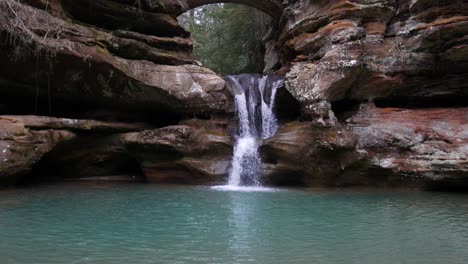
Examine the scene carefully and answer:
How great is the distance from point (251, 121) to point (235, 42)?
11.4 meters

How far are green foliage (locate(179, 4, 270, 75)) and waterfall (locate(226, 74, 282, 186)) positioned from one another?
22.7 ft

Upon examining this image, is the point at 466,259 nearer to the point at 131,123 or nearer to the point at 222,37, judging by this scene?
the point at 131,123

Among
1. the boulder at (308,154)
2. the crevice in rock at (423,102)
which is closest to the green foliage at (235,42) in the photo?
the crevice in rock at (423,102)

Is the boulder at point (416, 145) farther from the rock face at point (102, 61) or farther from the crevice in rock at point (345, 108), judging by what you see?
the rock face at point (102, 61)

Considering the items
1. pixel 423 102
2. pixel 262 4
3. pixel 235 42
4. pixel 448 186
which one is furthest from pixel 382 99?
pixel 235 42

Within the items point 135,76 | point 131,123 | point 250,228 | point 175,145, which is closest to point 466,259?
point 250,228

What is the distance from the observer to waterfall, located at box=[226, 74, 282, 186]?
13586 mm

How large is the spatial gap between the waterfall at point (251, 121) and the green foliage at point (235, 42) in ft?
22.7

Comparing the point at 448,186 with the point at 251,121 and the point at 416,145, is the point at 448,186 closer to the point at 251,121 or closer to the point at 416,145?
the point at 416,145

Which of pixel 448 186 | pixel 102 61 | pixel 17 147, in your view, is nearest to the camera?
pixel 17 147

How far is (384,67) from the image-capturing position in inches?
543

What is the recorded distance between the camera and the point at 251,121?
49.7ft

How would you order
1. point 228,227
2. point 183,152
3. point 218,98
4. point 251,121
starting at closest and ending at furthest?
point 228,227 → point 183,152 → point 218,98 → point 251,121

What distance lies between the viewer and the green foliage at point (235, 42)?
23484 mm
